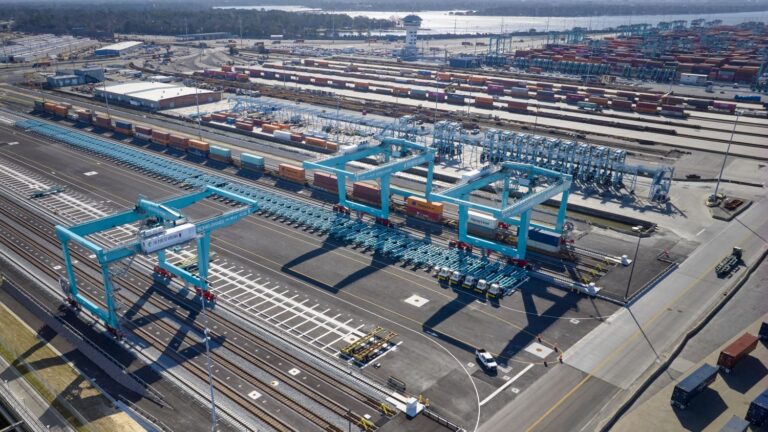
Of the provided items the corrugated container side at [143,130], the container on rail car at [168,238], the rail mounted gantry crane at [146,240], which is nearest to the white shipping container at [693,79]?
the corrugated container side at [143,130]

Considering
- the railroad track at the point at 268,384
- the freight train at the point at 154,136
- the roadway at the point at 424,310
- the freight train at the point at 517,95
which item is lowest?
the roadway at the point at 424,310

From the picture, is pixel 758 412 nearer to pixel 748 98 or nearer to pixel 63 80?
pixel 748 98

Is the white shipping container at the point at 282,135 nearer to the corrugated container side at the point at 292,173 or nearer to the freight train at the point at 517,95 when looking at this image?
the corrugated container side at the point at 292,173

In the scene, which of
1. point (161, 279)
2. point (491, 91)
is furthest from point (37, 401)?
point (491, 91)

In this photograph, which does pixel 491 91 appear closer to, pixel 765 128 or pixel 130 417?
pixel 765 128

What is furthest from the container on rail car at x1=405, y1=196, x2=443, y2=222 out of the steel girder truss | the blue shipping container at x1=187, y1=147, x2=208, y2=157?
the blue shipping container at x1=187, y1=147, x2=208, y2=157

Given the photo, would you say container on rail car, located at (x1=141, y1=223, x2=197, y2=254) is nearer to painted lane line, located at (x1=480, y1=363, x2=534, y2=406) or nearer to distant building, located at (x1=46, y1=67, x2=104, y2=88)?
painted lane line, located at (x1=480, y1=363, x2=534, y2=406)
